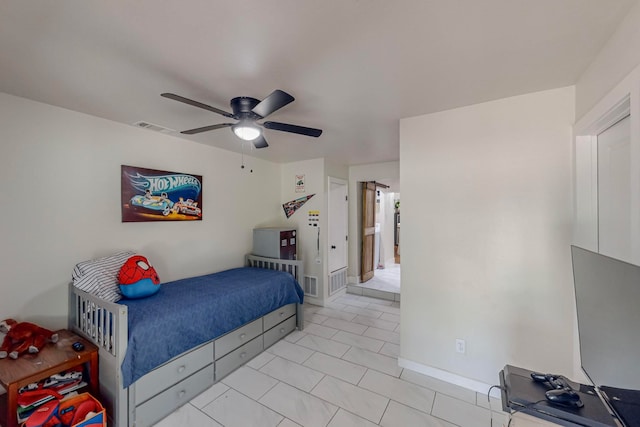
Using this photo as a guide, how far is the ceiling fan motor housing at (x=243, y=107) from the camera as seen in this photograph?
185 centimetres

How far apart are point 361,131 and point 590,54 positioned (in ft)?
5.90

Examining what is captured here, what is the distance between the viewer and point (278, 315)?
2996 mm

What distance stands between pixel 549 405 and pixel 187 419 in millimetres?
2223

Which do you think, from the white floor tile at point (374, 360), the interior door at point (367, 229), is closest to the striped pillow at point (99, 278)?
the white floor tile at point (374, 360)

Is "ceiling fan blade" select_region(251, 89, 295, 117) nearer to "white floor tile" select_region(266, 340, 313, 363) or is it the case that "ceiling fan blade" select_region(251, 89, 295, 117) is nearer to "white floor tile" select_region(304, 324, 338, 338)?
"white floor tile" select_region(266, 340, 313, 363)

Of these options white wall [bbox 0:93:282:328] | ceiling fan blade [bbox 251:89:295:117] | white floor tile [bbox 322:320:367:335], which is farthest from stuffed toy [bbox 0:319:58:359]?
white floor tile [bbox 322:320:367:335]

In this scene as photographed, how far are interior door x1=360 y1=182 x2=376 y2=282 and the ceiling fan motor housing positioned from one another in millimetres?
3484

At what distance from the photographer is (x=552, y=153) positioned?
1.90 meters

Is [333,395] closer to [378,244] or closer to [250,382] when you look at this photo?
[250,382]

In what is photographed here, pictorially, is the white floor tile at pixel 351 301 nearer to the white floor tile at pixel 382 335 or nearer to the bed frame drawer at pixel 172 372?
the white floor tile at pixel 382 335

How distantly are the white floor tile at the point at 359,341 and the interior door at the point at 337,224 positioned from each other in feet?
4.47

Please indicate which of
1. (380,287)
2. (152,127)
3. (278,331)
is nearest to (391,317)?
(380,287)

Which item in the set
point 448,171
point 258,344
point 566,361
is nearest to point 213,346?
point 258,344

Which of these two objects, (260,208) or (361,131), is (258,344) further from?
(361,131)
